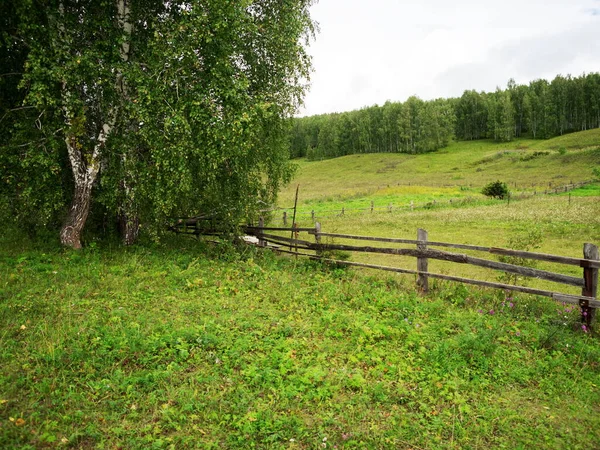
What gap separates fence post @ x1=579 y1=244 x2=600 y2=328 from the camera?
6946 mm

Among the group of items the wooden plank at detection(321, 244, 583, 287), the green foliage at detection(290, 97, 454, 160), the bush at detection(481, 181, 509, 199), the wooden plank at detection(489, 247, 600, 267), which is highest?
the green foliage at detection(290, 97, 454, 160)

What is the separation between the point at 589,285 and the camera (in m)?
6.98

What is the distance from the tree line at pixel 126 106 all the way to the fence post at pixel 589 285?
766 centimetres

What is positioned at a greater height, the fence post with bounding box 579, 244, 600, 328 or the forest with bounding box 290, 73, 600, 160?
the forest with bounding box 290, 73, 600, 160

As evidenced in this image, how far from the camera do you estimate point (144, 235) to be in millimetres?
12094

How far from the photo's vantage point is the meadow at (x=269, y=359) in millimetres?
4496

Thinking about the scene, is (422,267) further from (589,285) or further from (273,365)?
(273,365)

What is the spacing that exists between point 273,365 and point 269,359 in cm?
15

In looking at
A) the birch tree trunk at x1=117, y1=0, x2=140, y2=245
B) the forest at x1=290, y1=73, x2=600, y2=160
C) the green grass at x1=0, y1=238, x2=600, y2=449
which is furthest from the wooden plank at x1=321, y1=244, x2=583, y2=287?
the forest at x1=290, y1=73, x2=600, y2=160

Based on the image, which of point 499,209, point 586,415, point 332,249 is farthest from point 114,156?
point 499,209

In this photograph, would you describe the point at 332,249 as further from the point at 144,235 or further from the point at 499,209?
the point at 499,209

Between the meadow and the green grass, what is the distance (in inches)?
1.0

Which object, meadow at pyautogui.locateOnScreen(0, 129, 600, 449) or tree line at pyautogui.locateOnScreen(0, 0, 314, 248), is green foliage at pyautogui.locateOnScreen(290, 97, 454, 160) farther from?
meadow at pyautogui.locateOnScreen(0, 129, 600, 449)

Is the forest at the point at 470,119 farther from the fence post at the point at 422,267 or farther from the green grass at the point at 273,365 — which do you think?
the green grass at the point at 273,365
